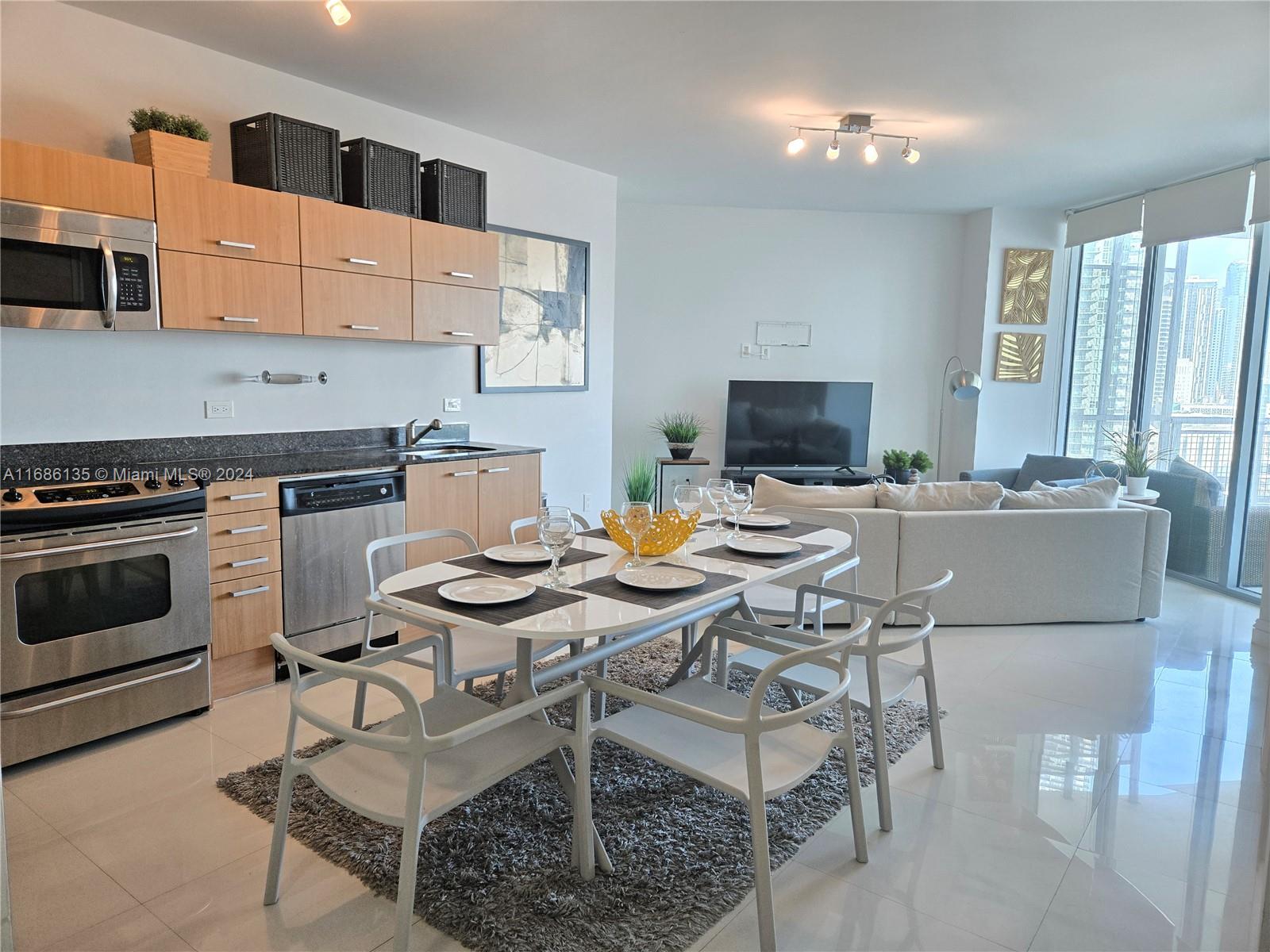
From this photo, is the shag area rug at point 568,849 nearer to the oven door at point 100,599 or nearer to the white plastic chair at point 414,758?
the white plastic chair at point 414,758

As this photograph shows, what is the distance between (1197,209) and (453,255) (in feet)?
16.0

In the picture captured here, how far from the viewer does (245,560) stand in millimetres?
3230

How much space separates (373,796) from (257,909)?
0.59 meters

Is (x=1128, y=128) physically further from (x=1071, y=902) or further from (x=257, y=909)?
(x=257, y=909)

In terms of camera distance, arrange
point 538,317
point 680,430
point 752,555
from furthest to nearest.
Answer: point 680,430 → point 538,317 → point 752,555

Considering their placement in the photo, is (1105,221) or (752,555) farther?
(1105,221)

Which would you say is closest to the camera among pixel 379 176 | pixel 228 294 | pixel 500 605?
pixel 500 605

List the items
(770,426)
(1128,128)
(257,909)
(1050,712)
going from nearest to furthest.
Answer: (257,909), (1050,712), (1128,128), (770,426)

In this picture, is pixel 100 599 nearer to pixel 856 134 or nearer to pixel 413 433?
pixel 413 433

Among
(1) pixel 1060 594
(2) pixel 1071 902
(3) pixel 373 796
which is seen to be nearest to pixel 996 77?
(1) pixel 1060 594

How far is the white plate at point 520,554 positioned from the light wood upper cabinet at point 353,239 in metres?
→ 1.93

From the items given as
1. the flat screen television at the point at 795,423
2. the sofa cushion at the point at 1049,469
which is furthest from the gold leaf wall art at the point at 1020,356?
the flat screen television at the point at 795,423

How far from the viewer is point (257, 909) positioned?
1.99 meters

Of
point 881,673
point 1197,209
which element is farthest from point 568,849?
point 1197,209
